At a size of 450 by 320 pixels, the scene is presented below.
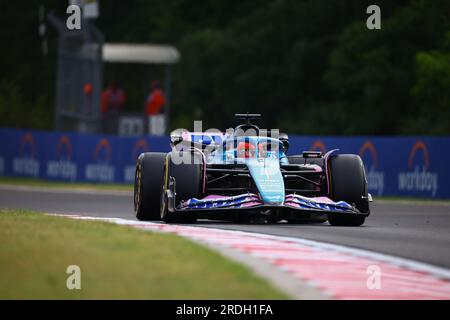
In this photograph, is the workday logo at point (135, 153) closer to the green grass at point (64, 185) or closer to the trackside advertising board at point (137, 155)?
the trackside advertising board at point (137, 155)

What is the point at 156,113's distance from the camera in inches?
1492

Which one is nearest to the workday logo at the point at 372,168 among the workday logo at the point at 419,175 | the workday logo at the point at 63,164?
the workday logo at the point at 419,175

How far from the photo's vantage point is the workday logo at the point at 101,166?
33781mm

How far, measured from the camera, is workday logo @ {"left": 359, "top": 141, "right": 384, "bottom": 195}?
1083 inches

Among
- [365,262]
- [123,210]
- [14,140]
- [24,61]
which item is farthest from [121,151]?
[24,61]

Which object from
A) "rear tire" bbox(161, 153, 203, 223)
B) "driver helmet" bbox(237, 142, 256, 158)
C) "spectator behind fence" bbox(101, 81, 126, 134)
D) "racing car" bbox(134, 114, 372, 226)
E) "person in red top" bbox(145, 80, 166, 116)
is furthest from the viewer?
"spectator behind fence" bbox(101, 81, 126, 134)

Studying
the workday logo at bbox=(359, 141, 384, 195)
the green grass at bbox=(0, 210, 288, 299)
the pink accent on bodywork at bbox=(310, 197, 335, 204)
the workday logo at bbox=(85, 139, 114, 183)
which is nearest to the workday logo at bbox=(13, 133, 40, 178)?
the workday logo at bbox=(85, 139, 114, 183)

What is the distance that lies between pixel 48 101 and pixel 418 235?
46784 millimetres

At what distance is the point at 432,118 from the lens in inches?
1569

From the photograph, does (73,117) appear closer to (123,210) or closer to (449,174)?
(449,174)

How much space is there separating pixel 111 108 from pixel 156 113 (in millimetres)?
2735

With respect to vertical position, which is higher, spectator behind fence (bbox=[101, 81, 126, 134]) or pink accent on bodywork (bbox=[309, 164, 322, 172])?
spectator behind fence (bbox=[101, 81, 126, 134])

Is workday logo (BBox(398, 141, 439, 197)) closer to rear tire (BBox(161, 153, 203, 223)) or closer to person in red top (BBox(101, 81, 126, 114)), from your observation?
rear tire (BBox(161, 153, 203, 223))

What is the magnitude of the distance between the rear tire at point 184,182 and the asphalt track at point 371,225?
365mm
